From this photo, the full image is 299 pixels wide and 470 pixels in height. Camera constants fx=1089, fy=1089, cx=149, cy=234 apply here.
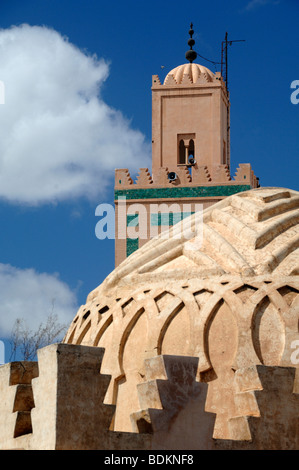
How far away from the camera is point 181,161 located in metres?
35.6

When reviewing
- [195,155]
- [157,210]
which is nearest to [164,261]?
[157,210]

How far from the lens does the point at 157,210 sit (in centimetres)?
3309

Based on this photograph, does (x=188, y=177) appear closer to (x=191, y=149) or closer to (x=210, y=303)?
(x=191, y=149)

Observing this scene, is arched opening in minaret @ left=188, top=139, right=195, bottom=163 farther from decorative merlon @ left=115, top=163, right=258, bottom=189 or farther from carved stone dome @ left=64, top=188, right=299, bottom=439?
carved stone dome @ left=64, top=188, right=299, bottom=439

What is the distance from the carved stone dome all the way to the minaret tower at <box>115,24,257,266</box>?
2279 centimetres

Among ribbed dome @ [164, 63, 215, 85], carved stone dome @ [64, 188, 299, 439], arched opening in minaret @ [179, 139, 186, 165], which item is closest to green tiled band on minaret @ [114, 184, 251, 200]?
arched opening in minaret @ [179, 139, 186, 165]

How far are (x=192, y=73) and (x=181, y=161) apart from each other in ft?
10.2

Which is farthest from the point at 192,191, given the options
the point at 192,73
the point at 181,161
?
the point at 192,73

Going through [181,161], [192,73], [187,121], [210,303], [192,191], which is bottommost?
[210,303]

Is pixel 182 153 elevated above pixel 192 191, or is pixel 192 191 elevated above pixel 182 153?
pixel 182 153

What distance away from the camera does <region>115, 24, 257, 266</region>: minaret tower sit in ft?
108

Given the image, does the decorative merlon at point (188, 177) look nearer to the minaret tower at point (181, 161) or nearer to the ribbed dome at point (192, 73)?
the minaret tower at point (181, 161)
